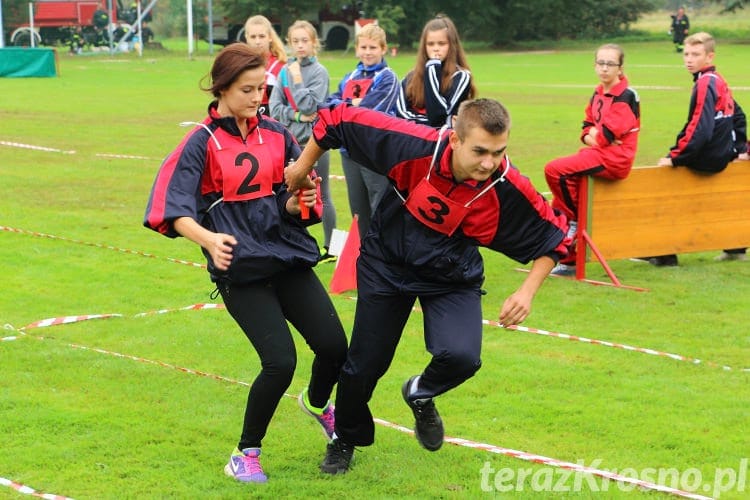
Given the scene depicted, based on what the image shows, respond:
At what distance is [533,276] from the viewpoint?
204 inches

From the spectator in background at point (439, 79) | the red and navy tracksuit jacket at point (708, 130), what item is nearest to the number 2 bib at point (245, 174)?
the spectator in background at point (439, 79)

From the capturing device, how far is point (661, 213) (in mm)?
10375

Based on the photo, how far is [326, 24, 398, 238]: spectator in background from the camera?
891cm

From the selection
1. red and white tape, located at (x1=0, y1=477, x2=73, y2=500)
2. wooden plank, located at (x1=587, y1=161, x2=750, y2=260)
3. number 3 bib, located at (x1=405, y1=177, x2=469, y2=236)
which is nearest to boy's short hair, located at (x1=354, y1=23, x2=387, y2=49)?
wooden plank, located at (x1=587, y1=161, x2=750, y2=260)

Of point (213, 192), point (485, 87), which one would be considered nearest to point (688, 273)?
point (213, 192)

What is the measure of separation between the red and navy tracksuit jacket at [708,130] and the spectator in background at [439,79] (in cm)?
273

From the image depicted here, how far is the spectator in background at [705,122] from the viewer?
33.6ft

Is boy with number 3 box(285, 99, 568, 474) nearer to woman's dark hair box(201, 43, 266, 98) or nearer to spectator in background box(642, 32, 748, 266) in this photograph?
woman's dark hair box(201, 43, 266, 98)

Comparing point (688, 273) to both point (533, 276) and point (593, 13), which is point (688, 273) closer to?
point (533, 276)

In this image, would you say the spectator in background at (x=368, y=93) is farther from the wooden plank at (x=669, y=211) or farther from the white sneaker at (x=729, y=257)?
the white sneaker at (x=729, y=257)

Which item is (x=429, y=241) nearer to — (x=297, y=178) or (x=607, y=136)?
(x=297, y=178)

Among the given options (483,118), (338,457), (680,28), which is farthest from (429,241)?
(680,28)

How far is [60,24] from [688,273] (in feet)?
166

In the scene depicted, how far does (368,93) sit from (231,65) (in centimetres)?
381
